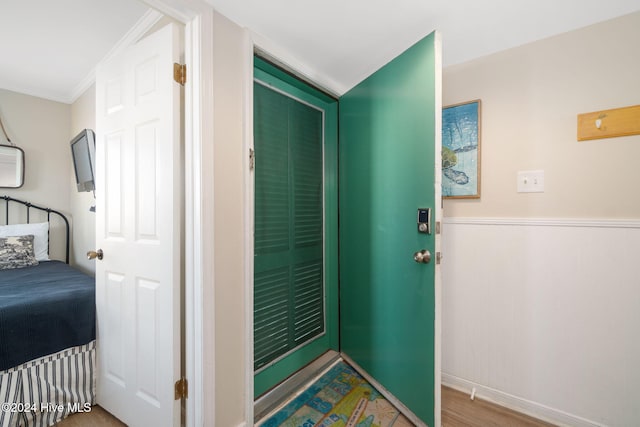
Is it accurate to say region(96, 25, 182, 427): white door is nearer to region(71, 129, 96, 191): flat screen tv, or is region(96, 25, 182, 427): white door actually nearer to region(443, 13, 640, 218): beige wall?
region(71, 129, 96, 191): flat screen tv

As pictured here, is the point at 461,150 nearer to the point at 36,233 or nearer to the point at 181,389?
the point at 181,389

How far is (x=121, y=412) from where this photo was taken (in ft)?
4.59

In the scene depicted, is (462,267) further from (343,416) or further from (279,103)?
(279,103)

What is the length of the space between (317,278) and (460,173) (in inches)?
49.8

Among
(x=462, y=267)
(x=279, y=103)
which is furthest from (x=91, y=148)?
(x=462, y=267)

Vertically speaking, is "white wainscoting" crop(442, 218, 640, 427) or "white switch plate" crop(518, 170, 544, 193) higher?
"white switch plate" crop(518, 170, 544, 193)

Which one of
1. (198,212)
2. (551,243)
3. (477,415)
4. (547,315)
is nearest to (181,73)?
(198,212)

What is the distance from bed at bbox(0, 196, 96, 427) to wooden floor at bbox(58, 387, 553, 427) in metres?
0.08

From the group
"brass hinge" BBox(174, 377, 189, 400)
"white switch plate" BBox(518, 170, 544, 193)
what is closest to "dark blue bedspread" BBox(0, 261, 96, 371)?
"brass hinge" BBox(174, 377, 189, 400)

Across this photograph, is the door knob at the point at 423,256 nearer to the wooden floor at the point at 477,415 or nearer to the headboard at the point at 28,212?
the wooden floor at the point at 477,415

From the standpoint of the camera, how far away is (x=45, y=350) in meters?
1.39

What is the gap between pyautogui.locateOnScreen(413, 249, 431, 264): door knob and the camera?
1.32m

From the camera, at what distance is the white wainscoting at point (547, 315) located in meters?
1.26

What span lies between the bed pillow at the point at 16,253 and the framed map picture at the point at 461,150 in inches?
146
